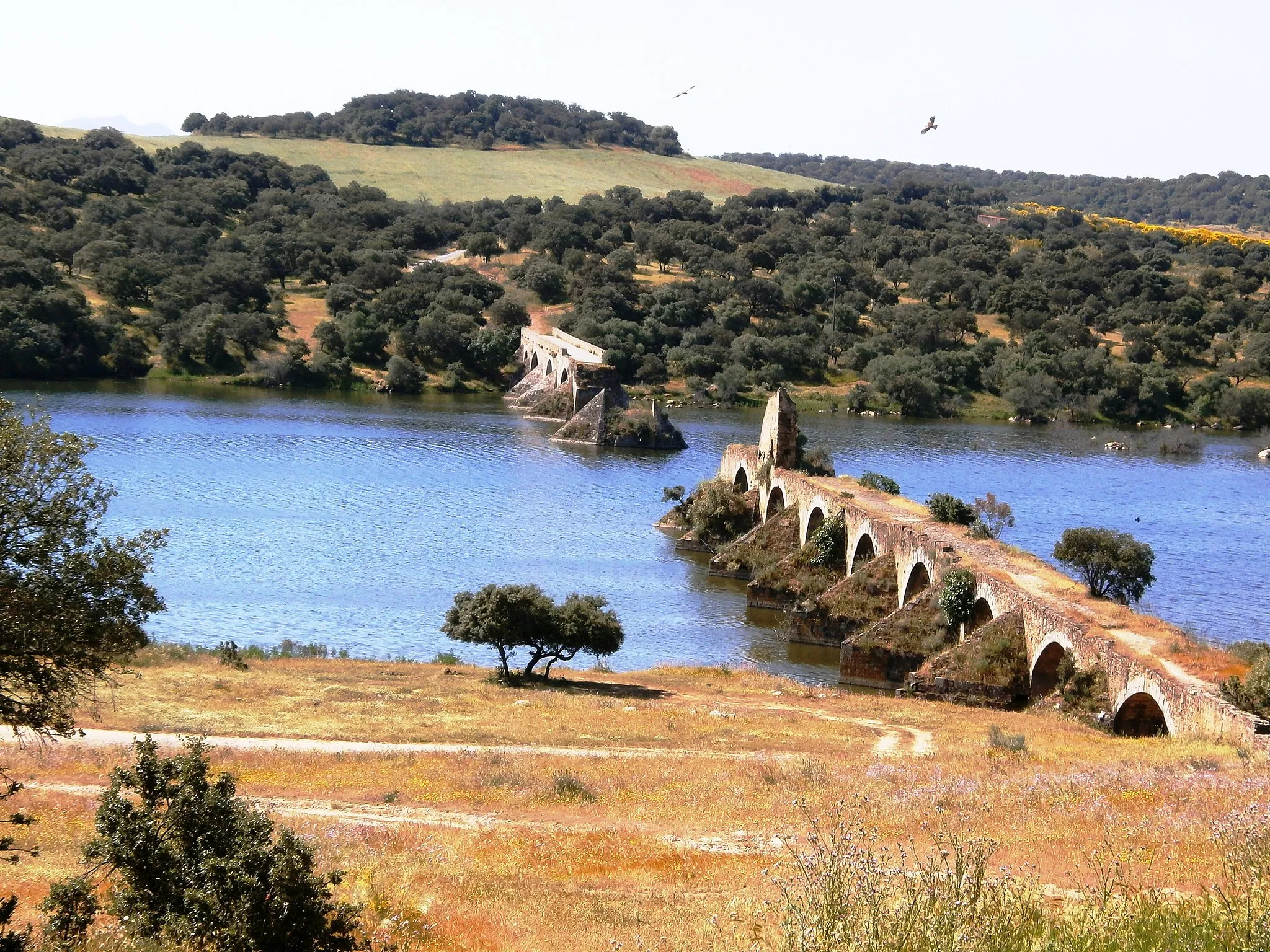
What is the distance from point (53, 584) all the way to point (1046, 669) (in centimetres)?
2346

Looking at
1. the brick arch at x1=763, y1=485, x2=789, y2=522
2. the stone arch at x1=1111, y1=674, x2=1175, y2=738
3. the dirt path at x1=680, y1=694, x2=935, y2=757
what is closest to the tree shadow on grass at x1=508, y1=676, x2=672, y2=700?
the dirt path at x1=680, y1=694, x2=935, y2=757

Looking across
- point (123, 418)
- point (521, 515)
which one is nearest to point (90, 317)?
point (123, 418)

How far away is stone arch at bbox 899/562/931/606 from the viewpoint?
37.6 metres

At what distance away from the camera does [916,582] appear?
127 feet

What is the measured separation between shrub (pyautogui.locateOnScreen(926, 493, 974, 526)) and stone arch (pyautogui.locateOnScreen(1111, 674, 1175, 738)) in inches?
667

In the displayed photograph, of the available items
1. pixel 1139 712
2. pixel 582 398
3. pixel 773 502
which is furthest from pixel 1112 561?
pixel 582 398

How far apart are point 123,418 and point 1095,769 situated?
71.4 m

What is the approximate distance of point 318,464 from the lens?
225ft

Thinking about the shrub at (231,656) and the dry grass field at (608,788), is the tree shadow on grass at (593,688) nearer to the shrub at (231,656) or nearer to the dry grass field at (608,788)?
the dry grass field at (608,788)

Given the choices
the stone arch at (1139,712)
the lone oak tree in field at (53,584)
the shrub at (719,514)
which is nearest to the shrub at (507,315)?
the shrub at (719,514)

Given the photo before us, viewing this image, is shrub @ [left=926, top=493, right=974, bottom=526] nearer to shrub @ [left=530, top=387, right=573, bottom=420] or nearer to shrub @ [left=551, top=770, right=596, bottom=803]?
shrub @ [left=551, top=770, right=596, bottom=803]

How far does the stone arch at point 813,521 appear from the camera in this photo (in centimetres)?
4822

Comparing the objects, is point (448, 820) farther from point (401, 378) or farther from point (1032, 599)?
point (401, 378)

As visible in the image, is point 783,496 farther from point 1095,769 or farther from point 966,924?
point 966,924
